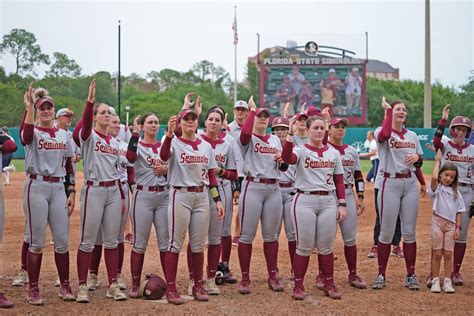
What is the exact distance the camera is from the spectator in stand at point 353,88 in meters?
37.0

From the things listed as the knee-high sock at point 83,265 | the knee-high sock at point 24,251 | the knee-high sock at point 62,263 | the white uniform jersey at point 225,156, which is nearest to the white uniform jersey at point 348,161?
the white uniform jersey at point 225,156

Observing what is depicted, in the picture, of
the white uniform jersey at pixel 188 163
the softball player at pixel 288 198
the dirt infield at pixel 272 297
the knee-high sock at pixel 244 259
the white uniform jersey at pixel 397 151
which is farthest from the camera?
the softball player at pixel 288 198

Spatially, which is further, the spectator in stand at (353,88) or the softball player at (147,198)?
the spectator in stand at (353,88)

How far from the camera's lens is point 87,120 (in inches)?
259

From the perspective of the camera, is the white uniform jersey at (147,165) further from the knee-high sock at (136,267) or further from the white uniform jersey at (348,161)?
the white uniform jersey at (348,161)

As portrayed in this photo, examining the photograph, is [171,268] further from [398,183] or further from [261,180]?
[398,183]

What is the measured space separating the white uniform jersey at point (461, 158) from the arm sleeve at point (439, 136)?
0.17 ft

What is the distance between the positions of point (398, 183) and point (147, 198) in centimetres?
274

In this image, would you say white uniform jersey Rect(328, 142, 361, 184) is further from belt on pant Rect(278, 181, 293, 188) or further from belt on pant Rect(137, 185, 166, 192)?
belt on pant Rect(137, 185, 166, 192)

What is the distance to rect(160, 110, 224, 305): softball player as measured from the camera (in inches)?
264

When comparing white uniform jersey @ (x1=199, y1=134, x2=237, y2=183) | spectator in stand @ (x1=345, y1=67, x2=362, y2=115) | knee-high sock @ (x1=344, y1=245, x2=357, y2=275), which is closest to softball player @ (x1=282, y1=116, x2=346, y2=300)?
knee-high sock @ (x1=344, y1=245, x2=357, y2=275)

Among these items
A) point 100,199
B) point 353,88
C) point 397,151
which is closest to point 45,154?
point 100,199

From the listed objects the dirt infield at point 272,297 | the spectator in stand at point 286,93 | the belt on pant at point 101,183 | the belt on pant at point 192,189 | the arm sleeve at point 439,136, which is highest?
the spectator in stand at point 286,93

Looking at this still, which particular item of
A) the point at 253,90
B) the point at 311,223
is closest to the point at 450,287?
the point at 311,223
